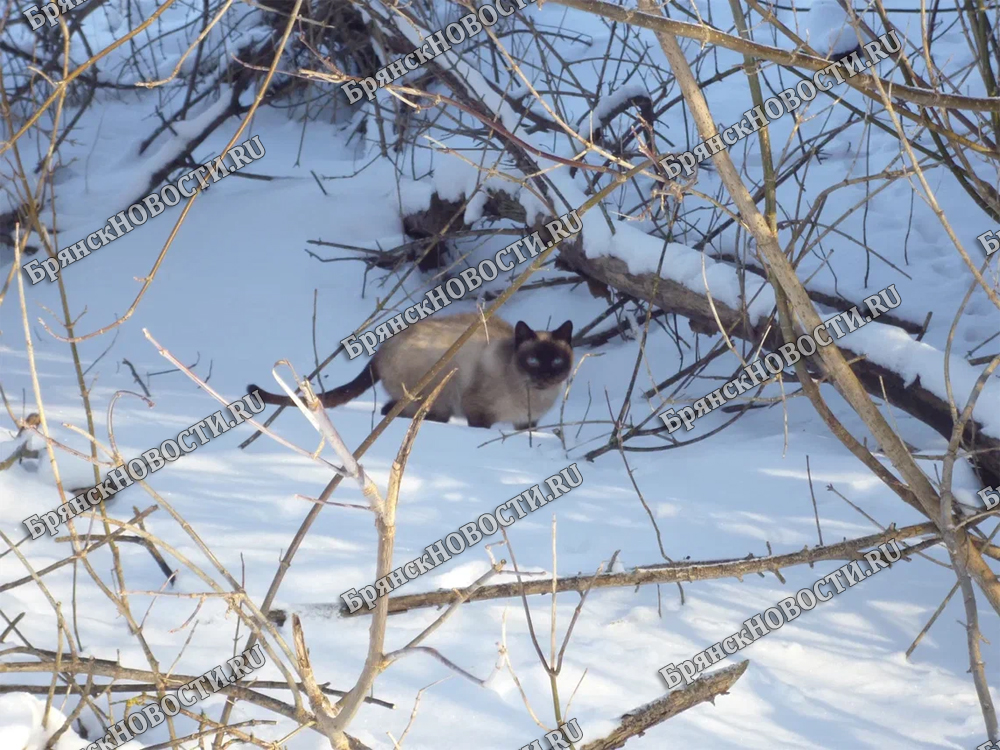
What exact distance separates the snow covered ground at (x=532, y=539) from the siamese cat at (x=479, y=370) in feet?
0.68

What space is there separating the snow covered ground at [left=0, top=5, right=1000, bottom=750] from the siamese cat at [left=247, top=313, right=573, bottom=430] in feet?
0.68

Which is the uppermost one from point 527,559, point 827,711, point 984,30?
point 984,30

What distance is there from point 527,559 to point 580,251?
Answer: 2.41 meters

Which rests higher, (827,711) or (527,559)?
(527,559)

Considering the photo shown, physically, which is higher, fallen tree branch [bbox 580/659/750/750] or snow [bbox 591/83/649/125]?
snow [bbox 591/83/649/125]

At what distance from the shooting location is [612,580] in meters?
2.26

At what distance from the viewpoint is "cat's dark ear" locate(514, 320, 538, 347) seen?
18.2ft

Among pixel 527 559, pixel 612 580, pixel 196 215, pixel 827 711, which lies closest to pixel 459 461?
pixel 527 559

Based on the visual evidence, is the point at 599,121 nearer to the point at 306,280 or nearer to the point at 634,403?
the point at 634,403

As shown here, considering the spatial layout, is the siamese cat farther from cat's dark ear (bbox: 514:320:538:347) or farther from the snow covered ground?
the snow covered ground

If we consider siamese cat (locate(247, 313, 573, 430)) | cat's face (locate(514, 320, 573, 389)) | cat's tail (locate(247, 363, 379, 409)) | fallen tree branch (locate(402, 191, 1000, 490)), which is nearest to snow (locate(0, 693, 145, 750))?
fallen tree branch (locate(402, 191, 1000, 490))

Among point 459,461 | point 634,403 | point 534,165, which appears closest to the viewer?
point 459,461

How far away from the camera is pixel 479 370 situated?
227 inches

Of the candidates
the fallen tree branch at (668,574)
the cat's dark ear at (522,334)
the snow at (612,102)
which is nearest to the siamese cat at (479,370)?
the cat's dark ear at (522,334)
